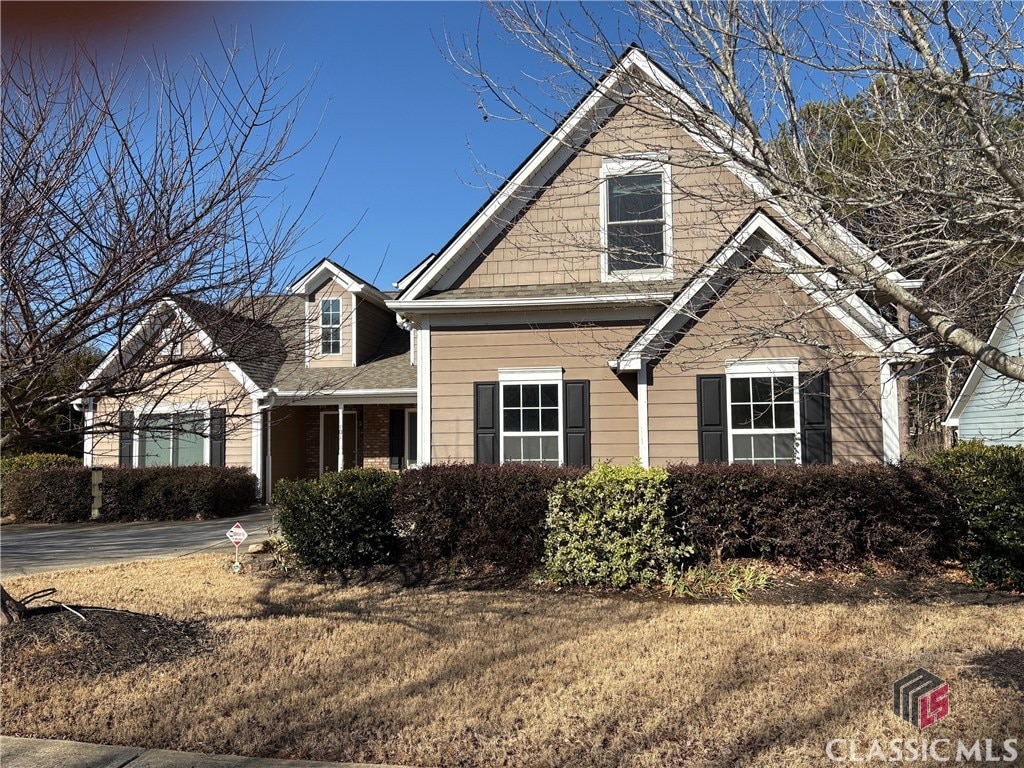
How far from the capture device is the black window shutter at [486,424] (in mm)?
10992

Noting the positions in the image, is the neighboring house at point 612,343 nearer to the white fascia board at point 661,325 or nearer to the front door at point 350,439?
the white fascia board at point 661,325

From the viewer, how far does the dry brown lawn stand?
4043 mm

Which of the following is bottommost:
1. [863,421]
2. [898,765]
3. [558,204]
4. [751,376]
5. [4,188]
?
[898,765]

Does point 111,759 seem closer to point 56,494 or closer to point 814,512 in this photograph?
point 814,512

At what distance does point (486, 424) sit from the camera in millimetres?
11047

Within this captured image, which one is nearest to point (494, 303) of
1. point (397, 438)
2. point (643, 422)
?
point (643, 422)

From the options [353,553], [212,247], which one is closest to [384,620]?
[353,553]

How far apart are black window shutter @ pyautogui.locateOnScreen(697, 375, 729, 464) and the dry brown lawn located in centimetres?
289

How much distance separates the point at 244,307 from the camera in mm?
5059

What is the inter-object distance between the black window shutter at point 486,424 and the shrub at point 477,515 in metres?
2.59

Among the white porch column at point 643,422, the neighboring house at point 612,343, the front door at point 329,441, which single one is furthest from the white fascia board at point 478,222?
the front door at point 329,441

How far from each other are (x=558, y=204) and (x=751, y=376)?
402 centimetres

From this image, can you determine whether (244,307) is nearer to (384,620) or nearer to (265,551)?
(384,620)

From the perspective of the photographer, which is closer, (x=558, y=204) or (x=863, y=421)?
(x=863, y=421)
